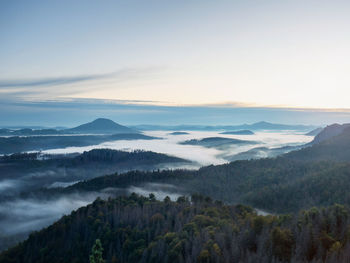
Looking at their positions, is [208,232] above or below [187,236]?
above

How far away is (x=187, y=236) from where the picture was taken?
81.8 metres

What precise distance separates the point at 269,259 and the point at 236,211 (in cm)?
7008

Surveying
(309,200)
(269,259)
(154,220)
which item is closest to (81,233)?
(154,220)

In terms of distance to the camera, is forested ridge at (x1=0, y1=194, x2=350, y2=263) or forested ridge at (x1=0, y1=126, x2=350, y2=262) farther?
forested ridge at (x1=0, y1=126, x2=350, y2=262)

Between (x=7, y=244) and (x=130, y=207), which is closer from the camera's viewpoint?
(x=130, y=207)

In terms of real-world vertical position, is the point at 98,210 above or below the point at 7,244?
above

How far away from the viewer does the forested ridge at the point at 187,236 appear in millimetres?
62062

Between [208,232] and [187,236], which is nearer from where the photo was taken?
[208,232]

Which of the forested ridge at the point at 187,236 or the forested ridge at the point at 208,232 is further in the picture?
the forested ridge at the point at 208,232

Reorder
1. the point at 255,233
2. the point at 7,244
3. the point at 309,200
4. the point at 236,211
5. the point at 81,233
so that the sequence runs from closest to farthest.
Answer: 1. the point at 255,233
2. the point at 81,233
3. the point at 236,211
4. the point at 309,200
5. the point at 7,244

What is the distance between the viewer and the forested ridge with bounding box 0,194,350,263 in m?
62.1

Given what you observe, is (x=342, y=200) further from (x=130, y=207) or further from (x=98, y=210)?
(x=98, y=210)

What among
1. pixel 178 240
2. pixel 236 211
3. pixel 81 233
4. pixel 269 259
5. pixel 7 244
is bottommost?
pixel 7 244

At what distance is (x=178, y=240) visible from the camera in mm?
79312
